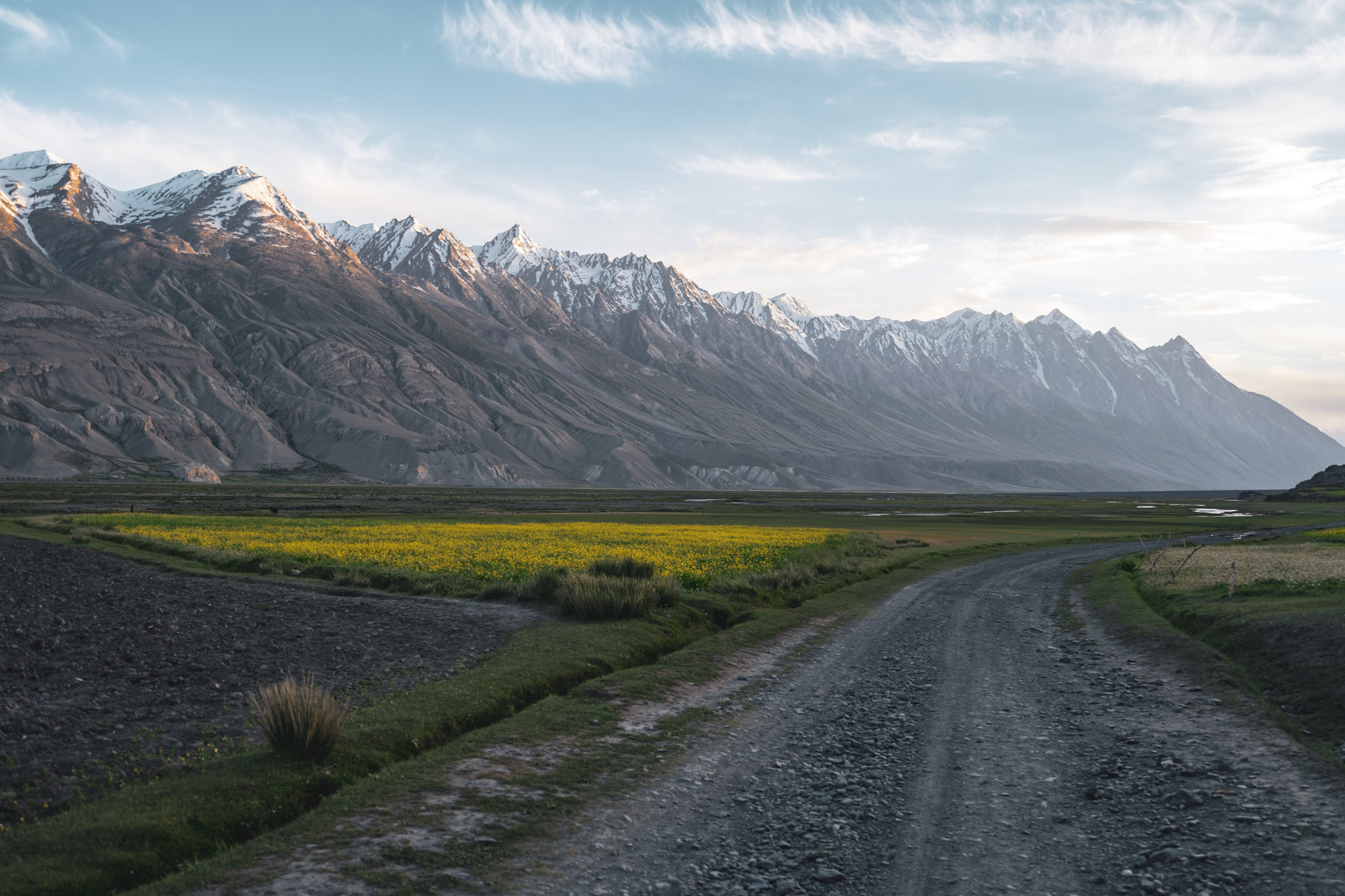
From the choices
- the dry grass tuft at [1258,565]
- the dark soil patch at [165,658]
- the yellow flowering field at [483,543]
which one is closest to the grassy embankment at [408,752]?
the dark soil patch at [165,658]

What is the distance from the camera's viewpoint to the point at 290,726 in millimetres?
10766

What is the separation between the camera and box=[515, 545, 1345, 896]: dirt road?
27.6ft

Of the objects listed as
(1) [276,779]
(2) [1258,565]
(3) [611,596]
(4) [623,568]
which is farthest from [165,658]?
(2) [1258,565]

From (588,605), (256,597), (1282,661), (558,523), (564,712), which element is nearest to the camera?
(564,712)

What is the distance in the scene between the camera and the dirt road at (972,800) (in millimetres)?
8414

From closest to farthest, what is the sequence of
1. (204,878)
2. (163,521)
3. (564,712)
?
(204,878), (564,712), (163,521)

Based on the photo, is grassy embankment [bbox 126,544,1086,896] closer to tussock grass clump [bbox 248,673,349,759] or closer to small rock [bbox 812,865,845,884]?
tussock grass clump [bbox 248,673,349,759]

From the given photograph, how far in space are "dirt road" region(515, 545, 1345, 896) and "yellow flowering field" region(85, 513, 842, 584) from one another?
15.5 metres

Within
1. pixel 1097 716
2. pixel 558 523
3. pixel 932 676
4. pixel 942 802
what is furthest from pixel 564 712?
pixel 558 523

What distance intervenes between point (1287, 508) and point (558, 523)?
421 feet

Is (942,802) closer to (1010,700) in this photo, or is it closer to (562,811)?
(562,811)

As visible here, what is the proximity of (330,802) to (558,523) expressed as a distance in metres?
61.6

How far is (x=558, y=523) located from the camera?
7094 centimetres

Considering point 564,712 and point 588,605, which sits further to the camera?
point 588,605
